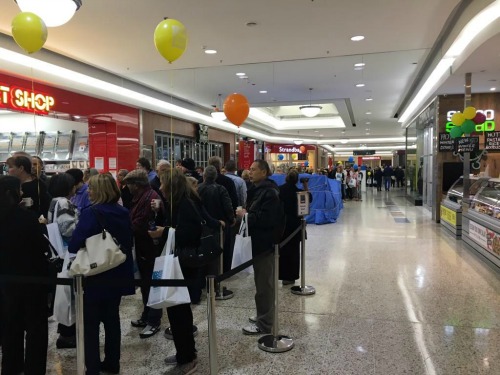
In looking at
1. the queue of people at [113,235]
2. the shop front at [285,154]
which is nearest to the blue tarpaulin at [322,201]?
the queue of people at [113,235]

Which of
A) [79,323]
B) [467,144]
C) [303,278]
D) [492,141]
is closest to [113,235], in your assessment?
[79,323]

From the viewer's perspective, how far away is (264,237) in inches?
141

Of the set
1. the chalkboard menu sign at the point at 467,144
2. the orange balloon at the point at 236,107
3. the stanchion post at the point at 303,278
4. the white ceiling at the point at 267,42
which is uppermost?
the white ceiling at the point at 267,42

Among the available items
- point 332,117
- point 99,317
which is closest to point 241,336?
point 99,317

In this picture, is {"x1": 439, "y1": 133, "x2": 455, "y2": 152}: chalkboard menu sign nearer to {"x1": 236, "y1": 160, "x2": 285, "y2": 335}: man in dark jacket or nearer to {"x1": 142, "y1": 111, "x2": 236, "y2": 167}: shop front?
{"x1": 142, "y1": 111, "x2": 236, "y2": 167}: shop front

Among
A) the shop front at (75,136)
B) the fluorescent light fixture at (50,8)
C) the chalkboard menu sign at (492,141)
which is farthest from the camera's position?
the chalkboard menu sign at (492,141)

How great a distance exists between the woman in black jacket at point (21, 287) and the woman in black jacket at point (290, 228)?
2796 mm

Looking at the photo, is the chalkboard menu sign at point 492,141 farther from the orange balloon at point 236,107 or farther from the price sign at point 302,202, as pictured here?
the price sign at point 302,202

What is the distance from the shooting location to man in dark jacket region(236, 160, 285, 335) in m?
3.48

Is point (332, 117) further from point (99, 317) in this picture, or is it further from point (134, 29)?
point (99, 317)

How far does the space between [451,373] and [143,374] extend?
→ 2.32 meters

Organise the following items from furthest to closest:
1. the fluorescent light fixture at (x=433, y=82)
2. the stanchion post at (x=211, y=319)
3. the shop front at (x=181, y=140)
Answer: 1. the shop front at (x=181, y=140)
2. the fluorescent light fixture at (x=433, y=82)
3. the stanchion post at (x=211, y=319)

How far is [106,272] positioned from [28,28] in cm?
254

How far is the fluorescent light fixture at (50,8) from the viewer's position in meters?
3.47
